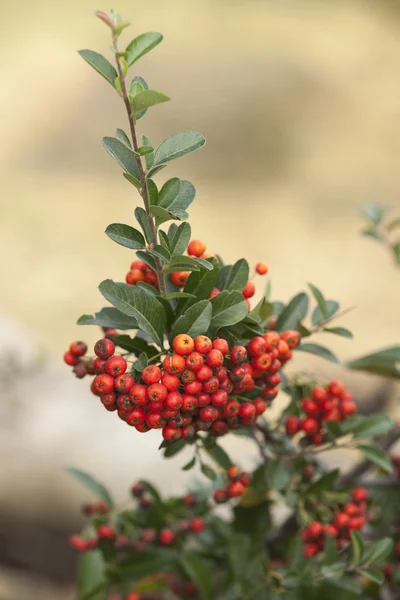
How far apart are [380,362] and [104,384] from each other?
1.71 ft

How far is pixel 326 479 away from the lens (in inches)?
36.7

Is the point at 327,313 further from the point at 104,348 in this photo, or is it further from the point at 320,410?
the point at 104,348

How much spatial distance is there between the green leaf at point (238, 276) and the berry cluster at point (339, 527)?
39 cm

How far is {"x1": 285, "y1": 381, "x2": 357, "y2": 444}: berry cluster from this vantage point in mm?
920

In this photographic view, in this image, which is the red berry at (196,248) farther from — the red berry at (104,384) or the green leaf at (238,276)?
the red berry at (104,384)

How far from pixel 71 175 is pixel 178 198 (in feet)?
11.7

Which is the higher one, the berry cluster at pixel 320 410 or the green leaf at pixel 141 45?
the green leaf at pixel 141 45

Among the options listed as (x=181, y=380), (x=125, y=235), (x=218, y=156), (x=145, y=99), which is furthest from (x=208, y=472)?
(x=218, y=156)

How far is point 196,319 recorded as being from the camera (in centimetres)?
67

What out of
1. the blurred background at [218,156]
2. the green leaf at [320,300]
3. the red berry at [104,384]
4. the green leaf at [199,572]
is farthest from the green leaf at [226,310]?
the blurred background at [218,156]

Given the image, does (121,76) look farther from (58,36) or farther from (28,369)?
(58,36)

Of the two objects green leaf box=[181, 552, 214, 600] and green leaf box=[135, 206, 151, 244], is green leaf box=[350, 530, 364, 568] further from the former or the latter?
green leaf box=[135, 206, 151, 244]

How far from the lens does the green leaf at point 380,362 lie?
3.34 ft

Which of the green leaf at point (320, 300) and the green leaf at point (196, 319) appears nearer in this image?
the green leaf at point (196, 319)
